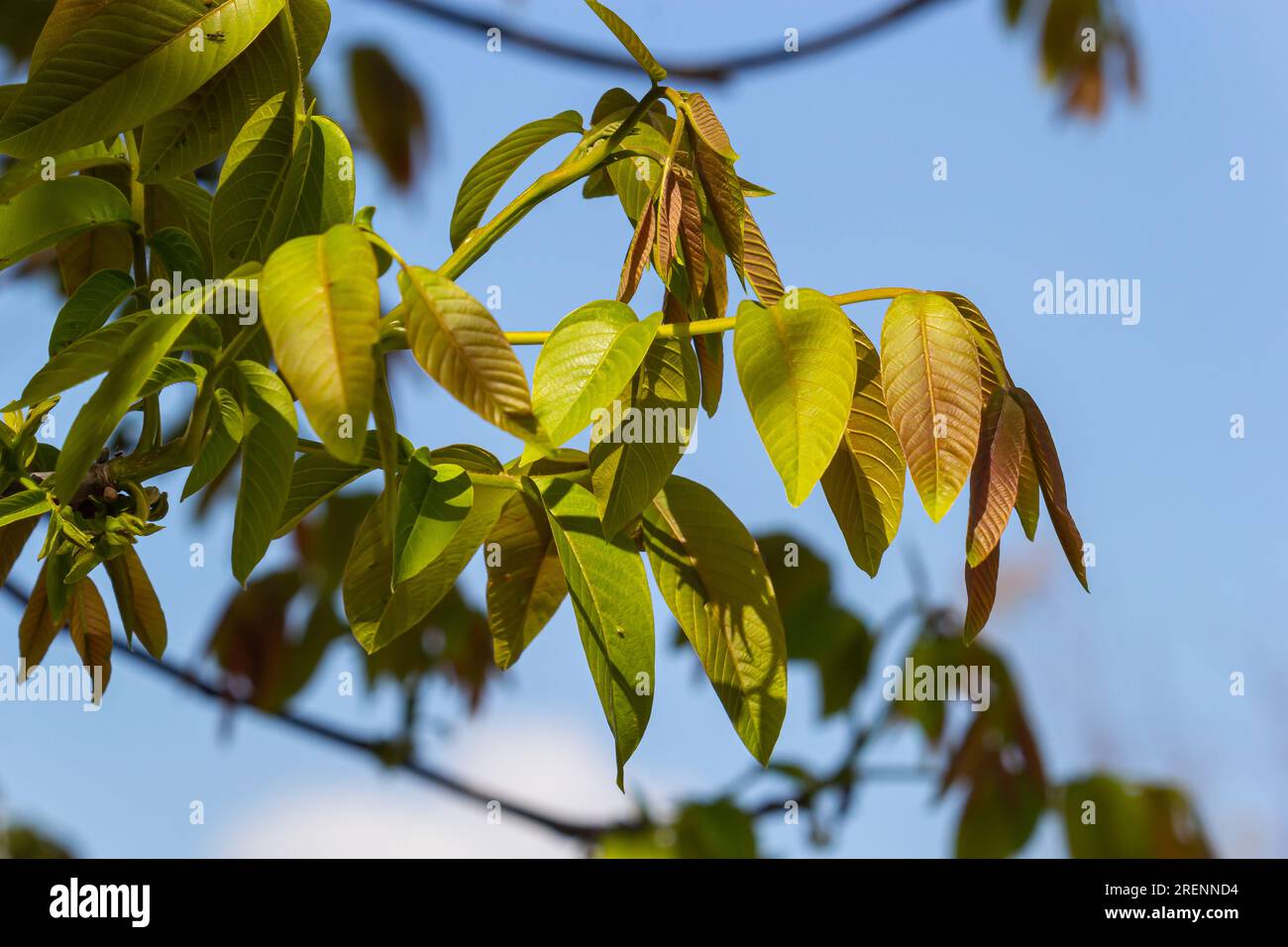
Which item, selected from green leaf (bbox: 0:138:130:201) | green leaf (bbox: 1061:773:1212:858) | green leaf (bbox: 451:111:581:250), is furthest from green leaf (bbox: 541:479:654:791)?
green leaf (bbox: 1061:773:1212:858)

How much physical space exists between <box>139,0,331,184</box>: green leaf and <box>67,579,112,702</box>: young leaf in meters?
0.34

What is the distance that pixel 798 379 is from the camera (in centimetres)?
69

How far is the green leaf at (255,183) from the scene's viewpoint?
847 mm

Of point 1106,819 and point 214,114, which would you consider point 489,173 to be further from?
point 1106,819

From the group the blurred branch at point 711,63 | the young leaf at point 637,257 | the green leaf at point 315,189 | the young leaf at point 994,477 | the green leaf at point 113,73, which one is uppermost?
the blurred branch at point 711,63

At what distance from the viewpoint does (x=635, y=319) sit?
28.9 inches

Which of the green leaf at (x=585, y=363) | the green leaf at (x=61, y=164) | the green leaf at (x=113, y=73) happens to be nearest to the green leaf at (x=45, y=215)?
the green leaf at (x=61, y=164)

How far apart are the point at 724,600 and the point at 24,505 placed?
1.56 feet

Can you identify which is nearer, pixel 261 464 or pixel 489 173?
pixel 261 464

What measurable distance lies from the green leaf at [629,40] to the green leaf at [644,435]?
0.21 metres

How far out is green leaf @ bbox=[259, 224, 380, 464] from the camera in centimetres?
55

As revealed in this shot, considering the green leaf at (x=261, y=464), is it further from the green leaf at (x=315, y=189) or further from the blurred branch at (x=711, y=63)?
the blurred branch at (x=711, y=63)

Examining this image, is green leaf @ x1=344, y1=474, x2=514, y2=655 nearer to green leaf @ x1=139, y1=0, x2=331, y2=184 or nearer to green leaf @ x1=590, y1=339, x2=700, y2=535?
green leaf @ x1=590, y1=339, x2=700, y2=535

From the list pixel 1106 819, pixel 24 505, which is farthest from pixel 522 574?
pixel 1106 819
